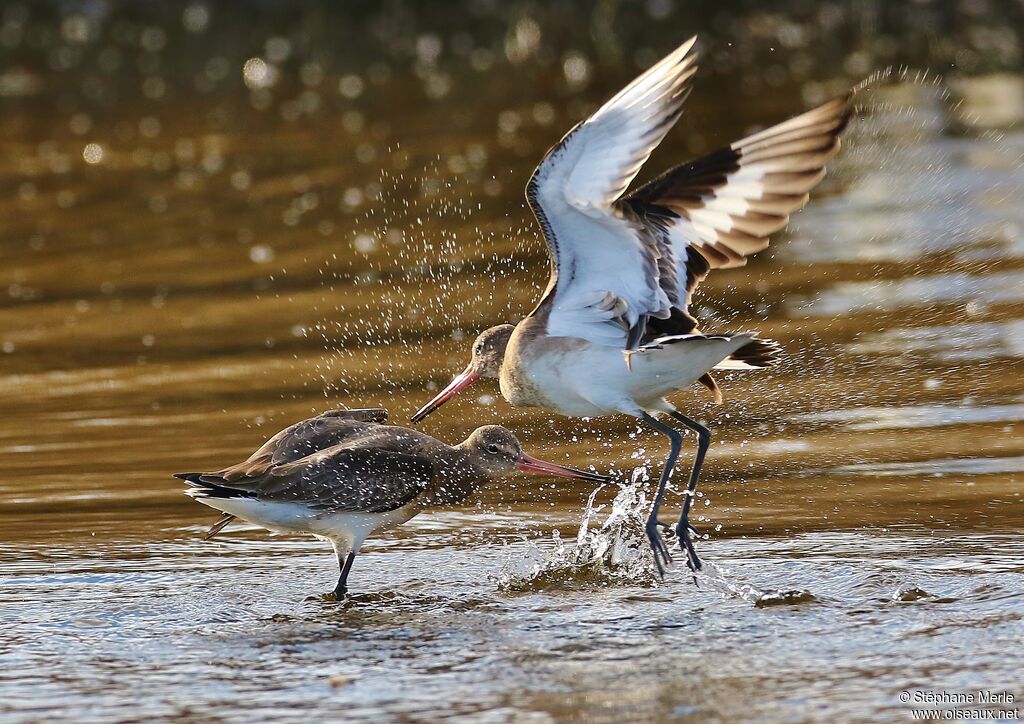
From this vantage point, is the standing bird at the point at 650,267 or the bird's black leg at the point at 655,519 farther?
the bird's black leg at the point at 655,519

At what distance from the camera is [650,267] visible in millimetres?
6742

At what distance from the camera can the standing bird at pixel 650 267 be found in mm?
6430

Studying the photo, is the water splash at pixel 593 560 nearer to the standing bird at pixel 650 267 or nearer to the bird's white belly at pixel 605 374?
the standing bird at pixel 650 267

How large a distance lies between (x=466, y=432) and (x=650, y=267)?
6.85 feet

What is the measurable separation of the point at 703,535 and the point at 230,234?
7.05m

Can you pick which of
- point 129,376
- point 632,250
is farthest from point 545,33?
point 632,250

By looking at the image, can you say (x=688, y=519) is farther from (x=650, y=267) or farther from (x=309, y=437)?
(x=309, y=437)

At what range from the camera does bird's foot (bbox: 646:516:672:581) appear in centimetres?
652

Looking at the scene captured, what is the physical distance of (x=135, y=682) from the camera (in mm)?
5562

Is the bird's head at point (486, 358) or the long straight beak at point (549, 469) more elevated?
the bird's head at point (486, 358)

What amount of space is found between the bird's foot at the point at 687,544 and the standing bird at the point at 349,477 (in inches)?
23.5

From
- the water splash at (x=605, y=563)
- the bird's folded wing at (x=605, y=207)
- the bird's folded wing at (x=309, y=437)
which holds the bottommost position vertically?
the water splash at (x=605, y=563)

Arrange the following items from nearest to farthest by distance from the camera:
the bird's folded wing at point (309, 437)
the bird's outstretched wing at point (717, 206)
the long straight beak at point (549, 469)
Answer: the bird's outstretched wing at point (717, 206), the bird's folded wing at point (309, 437), the long straight beak at point (549, 469)

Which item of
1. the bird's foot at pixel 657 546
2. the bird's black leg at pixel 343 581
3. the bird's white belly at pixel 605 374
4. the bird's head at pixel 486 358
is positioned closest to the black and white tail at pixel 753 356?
the bird's white belly at pixel 605 374
